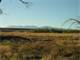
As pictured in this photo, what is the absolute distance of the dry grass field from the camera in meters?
1.89

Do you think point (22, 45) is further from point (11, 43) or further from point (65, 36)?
point (65, 36)

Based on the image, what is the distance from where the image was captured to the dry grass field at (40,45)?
189cm

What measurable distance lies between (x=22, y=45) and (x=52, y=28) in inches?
12.9

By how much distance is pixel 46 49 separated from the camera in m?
1.91

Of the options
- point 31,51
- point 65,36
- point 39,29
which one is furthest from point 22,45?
point 65,36

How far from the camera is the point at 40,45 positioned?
192 cm

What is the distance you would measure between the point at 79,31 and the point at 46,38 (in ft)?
1.05

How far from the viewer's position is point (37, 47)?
1.92 metres

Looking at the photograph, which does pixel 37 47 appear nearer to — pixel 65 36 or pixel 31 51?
pixel 31 51

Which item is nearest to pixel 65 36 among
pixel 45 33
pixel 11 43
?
pixel 45 33

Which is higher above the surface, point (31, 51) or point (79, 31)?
point (79, 31)

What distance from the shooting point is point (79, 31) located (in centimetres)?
193

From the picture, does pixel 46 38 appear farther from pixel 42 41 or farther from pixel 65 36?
pixel 65 36

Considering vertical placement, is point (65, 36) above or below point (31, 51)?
above
